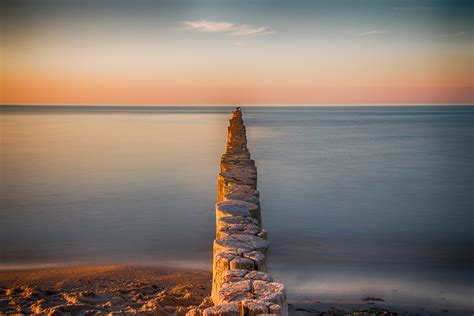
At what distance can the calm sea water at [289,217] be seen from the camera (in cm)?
807

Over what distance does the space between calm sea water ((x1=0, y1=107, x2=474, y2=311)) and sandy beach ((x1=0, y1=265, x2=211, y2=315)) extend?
0.88m

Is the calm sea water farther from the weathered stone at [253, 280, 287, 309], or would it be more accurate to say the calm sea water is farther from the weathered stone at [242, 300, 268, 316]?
the weathered stone at [242, 300, 268, 316]

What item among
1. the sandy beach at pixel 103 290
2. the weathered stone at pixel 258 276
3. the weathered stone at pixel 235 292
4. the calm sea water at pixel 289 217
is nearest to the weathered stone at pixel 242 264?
the weathered stone at pixel 258 276

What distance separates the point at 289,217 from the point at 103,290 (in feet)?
21.4

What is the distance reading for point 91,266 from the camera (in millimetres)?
8398

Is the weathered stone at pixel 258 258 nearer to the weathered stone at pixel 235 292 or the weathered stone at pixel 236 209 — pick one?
the weathered stone at pixel 235 292

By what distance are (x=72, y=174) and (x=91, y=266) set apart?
10.6m

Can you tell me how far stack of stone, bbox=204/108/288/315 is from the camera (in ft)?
7.59

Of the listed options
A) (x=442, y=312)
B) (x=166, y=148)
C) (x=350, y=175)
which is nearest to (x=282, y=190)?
(x=350, y=175)

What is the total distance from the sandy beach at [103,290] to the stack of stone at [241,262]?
4.36 feet

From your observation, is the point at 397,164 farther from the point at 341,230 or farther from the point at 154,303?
the point at 154,303

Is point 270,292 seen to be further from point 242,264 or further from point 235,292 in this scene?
point 242,264

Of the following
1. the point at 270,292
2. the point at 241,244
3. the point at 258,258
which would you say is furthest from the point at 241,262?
the point at 270,292

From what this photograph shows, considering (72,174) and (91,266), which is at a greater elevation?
(72,174)
